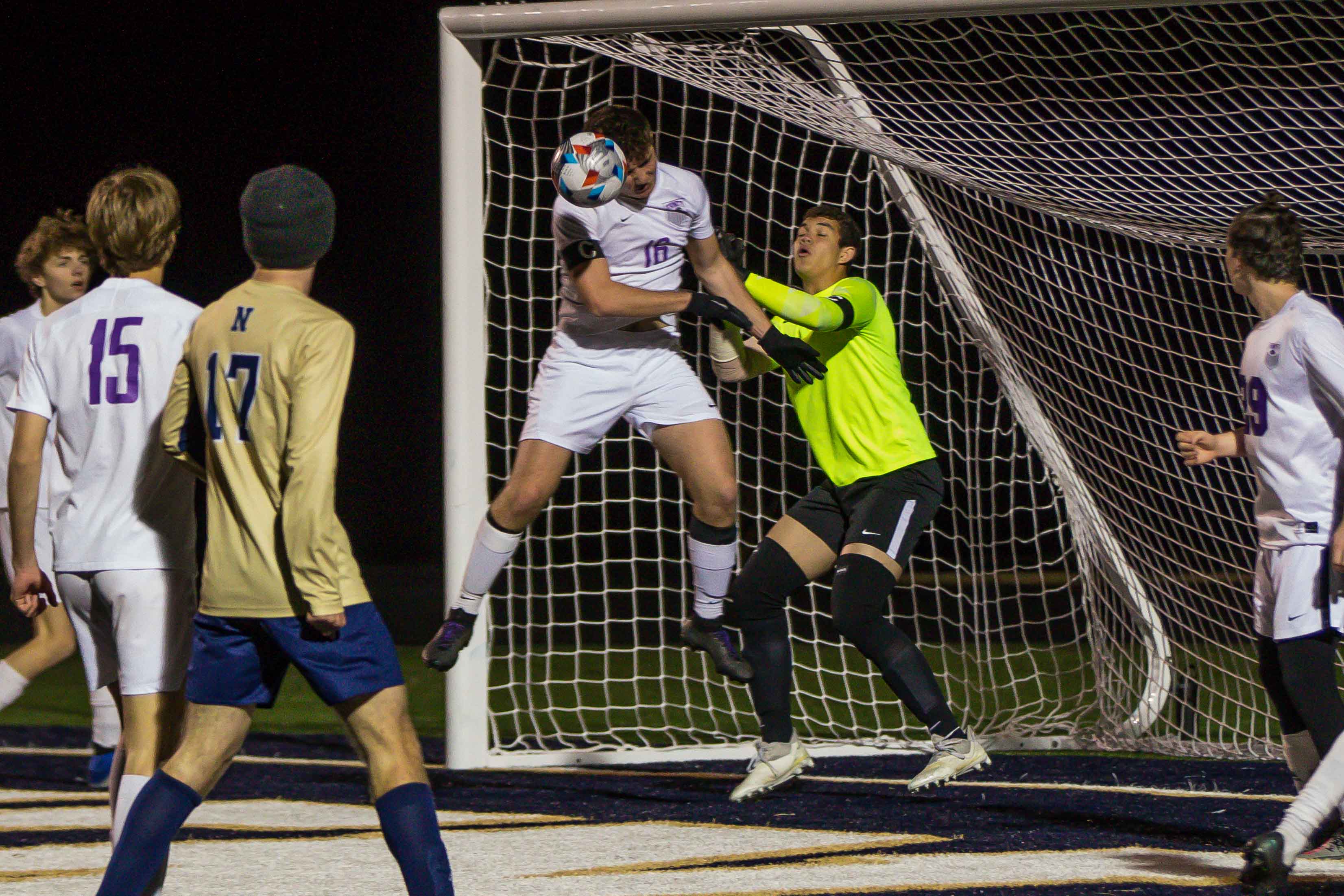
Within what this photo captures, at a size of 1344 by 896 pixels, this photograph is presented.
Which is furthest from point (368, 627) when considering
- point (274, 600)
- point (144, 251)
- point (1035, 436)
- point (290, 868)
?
point (1035, 436)

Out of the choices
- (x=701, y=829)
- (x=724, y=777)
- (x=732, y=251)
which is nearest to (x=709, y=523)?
(x=732, y=251)

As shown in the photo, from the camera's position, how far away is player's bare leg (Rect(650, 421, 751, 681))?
187 inches

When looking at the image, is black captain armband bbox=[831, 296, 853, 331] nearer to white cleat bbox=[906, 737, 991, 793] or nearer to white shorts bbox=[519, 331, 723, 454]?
white shorts bbox=[519, 331, 723, 454]

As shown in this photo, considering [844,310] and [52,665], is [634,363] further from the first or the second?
[52,665]

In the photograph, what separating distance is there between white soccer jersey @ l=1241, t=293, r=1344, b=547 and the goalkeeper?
142 centimetres

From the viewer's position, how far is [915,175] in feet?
20.9

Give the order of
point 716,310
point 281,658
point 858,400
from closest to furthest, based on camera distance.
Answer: point 281,658, point 716,310, point 858,400

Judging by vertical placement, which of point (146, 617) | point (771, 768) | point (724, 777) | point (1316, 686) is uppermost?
point (146, 617)

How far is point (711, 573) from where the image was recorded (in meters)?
4.91

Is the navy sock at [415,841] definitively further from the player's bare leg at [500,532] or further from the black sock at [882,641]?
the black sock at [882,641]

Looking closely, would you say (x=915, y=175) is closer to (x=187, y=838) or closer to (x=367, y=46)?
(x=187, y=838)

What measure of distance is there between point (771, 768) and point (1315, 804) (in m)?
1.95

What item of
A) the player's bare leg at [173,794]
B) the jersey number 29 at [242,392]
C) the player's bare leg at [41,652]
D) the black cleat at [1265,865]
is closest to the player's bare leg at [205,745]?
the player's bare leg at [173,794]

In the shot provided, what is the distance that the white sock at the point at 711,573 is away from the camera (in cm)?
489
